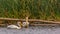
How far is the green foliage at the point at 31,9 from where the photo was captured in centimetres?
1183

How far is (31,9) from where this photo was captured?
12.0m

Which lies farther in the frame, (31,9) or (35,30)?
(31,9)

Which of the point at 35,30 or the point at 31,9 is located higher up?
the point at 31,9

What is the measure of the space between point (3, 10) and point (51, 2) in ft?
6.55

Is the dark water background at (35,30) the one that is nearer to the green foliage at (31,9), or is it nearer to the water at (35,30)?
the water at (35,30)

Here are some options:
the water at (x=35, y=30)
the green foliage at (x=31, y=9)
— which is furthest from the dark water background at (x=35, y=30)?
the green foliage at (x=31, y=9)

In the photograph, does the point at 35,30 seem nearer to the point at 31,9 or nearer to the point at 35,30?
the point at 35,30

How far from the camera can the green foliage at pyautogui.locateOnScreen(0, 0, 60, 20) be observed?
11.8 meters

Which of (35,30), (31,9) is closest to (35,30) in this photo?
(35,30)

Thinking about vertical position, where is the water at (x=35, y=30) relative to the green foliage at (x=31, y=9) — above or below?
below

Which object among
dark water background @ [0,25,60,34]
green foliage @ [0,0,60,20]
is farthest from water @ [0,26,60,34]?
green foliage @ [0,0,60,20]

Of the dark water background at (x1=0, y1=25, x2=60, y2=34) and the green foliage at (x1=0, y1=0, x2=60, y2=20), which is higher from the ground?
the green foliage at (x1=0, y1=0, x2=60, y2=20)

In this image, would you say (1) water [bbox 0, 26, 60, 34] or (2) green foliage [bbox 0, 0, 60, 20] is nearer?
(1) water [bbox 0, 26, 60, 34]

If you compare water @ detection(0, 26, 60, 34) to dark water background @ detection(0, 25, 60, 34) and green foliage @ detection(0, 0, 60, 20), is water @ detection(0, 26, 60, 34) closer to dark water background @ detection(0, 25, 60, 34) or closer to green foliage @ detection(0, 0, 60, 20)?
dark water background @ detection(0, 25, 60, 34)
